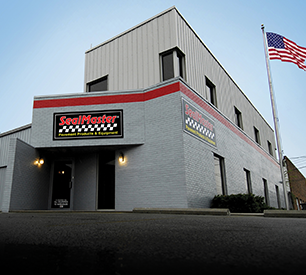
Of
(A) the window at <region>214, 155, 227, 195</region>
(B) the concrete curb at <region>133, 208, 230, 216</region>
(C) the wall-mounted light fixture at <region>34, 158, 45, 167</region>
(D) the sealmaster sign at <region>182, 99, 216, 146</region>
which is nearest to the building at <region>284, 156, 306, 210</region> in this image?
(A) the window at <region>214, 155, 227, 195</region>

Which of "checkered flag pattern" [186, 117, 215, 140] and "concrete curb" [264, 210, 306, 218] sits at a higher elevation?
"checkered flag pattern" [186, 117, 215, 140]

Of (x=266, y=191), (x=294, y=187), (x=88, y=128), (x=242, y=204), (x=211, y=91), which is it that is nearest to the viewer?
(x=242, y=204)

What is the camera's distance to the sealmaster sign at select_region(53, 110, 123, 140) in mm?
12693

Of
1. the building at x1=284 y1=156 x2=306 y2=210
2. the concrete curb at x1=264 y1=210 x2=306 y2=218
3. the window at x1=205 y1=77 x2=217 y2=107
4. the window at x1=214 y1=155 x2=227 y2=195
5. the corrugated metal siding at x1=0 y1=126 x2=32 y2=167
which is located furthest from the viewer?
the building at x1=284 y1=156 x2=306 y2=210

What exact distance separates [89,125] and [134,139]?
2297 mm

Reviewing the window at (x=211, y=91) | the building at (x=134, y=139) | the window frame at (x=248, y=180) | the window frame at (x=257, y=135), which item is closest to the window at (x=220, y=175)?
the building at (x=134, y=139)

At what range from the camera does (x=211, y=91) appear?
17.2 metres

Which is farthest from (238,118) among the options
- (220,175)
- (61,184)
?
(61,184)

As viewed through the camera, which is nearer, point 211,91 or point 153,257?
point 153,257

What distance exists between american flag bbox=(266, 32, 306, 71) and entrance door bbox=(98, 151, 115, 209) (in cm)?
1093

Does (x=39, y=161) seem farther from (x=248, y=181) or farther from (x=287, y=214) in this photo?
(x=248, y=181)

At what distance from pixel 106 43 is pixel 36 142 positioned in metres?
7.49

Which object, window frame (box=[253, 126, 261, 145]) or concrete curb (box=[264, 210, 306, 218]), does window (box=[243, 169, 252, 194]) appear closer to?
window frame (box=[253, 126, 261, 145])

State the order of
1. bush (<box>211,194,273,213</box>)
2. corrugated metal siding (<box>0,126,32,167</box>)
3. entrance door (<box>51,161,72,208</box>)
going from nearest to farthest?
1. bush (<box>211,194,273,213</box>)
2. entrance door (<box>51,161,72,208</box>)
3. corrugated metal siding (<box>0,126,32,167</box>)
